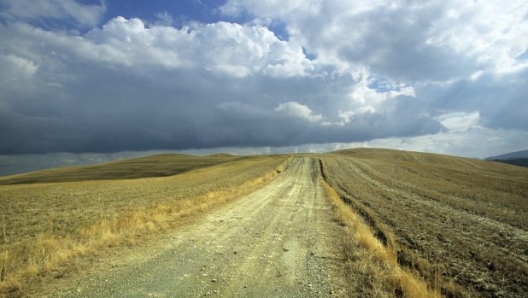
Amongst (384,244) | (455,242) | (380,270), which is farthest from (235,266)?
(455,242)

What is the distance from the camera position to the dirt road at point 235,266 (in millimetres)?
7297

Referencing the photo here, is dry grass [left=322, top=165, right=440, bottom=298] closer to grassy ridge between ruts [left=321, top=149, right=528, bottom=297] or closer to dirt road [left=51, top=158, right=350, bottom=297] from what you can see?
grassy ridge between ruts [left=321, top=149, right=528, bottom=297]

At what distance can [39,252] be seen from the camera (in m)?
9.82

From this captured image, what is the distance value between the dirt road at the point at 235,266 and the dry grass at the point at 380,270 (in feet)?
1.71

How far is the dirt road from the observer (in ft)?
23.9

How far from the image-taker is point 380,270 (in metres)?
8.93

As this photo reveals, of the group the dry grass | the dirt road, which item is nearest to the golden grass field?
the dry grass

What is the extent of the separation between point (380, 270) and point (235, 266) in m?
4.30

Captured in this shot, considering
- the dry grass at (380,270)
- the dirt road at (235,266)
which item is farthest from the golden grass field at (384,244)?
the dirt road at (235,266)

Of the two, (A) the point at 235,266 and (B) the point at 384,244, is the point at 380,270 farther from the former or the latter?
(A) the point at 235,266

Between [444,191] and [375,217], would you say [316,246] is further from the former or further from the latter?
[444,191]

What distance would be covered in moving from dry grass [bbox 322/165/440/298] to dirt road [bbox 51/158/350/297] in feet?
1.71

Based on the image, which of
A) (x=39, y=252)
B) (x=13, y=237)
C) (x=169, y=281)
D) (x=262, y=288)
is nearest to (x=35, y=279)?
(x=39, y=252)

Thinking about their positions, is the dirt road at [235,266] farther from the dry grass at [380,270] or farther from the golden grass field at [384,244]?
the golden grass field at [384,244]
